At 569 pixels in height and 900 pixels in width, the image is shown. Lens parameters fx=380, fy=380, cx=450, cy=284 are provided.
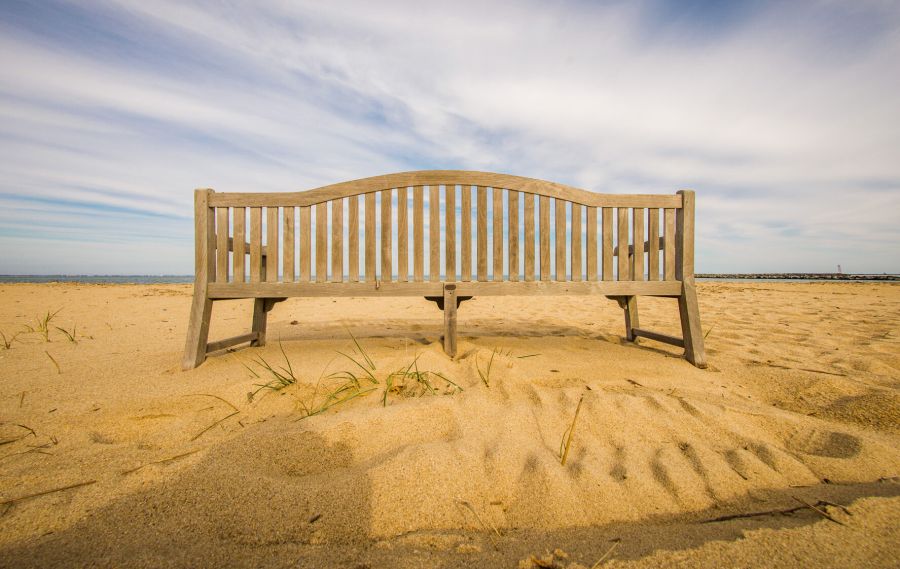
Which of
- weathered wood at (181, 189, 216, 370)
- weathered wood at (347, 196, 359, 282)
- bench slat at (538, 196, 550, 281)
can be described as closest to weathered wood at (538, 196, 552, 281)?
bench slat at (538, 196, 550, 281)

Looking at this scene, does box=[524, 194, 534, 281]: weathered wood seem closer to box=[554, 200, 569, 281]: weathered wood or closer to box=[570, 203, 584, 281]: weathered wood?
box=[554, 200, 569, 281]: weathered wood

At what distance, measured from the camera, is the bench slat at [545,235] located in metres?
2.99

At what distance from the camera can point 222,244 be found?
288 centimetres

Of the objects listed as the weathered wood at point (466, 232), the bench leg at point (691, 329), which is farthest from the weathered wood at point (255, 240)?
the bench leg at point (691, 329)

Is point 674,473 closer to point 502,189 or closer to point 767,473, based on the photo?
point 767,473

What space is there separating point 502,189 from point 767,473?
227 centimetres

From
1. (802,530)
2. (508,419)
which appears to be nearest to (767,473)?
(802,530)

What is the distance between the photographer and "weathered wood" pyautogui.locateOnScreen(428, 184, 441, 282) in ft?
9.61

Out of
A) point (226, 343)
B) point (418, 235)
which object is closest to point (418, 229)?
point (418, 235)

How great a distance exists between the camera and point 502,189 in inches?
117

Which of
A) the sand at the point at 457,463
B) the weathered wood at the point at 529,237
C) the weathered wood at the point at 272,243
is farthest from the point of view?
the weathered wood at the point at 529,237

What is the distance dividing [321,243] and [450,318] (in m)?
1.15

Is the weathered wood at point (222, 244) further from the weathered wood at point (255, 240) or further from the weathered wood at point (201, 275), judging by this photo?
the weathered wood at point (255, 240)

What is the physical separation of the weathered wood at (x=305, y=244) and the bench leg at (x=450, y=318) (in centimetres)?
107
